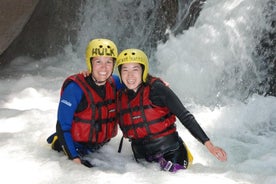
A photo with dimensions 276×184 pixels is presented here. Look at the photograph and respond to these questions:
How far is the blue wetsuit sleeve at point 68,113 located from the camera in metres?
3.45

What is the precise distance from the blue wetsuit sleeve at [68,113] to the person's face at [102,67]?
23 centimetres

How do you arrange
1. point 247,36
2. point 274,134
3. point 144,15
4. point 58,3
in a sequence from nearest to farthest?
point 274,134 < point 247,36 < point 144,15 < point 58,3

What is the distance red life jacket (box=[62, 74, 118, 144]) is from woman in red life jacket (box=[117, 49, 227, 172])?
115 millimetres

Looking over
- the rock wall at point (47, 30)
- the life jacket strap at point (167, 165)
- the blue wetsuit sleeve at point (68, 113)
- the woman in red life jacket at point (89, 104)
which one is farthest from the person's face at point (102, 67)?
the rock wall at point (47, 30)

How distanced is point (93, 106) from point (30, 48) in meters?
5.96

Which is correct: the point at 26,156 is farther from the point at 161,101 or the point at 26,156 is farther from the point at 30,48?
the point at 30,48

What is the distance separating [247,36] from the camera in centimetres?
568

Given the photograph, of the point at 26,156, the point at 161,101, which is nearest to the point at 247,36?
the point at 161,101

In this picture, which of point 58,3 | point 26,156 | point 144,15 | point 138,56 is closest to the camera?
point 138,56

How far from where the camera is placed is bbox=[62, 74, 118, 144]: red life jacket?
11.7ft

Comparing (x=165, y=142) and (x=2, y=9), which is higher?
(x=2, y=9)

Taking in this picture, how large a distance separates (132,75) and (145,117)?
1.32ft

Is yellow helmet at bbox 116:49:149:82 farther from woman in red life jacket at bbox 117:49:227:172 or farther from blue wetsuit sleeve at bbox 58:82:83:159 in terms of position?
blue wetsuit sleeve at bbox 58:82:83:159

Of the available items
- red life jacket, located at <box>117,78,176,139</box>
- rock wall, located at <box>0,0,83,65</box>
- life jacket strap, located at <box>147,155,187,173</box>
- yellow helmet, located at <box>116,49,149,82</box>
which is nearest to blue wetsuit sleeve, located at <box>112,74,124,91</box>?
red life jacket, located at <box>117,78,176,139</box>
